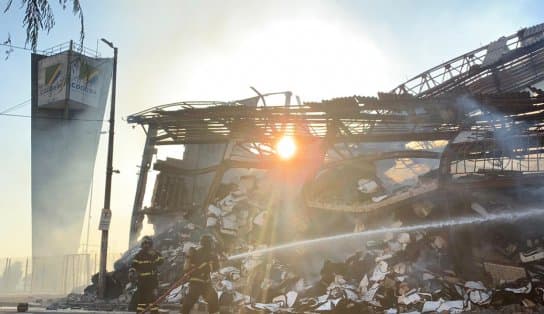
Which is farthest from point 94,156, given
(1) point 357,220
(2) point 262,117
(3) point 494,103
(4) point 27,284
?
(3) point 494,103

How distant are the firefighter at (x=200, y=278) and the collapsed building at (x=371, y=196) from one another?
175 cm

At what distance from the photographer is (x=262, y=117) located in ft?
47.6

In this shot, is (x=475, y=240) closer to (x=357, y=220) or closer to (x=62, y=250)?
(x=357, y=220)

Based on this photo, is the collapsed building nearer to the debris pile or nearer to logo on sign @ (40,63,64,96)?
the debris pile

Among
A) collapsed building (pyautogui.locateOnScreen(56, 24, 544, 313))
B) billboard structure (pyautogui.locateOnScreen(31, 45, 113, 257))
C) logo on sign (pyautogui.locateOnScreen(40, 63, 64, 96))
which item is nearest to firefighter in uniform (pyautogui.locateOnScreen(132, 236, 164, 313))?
collapsed building (pyautogui.locateOnScreen(56, 24, 544, 313))

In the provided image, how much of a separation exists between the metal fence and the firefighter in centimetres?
1659

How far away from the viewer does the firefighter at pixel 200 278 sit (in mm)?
8484

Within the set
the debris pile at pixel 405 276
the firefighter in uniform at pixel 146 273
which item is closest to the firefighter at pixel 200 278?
the firefighter in uniform at pixel 146 273

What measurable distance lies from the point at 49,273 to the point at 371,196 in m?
23.2

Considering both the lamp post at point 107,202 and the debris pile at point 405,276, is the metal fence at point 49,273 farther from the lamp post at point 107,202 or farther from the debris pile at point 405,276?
the debris pile at point 405,276

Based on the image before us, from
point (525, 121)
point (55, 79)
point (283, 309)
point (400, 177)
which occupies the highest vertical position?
point (55, 79)

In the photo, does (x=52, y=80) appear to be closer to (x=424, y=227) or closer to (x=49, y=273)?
(x=49, y=273)

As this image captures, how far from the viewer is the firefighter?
8.48 meters

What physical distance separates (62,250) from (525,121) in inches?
1415
